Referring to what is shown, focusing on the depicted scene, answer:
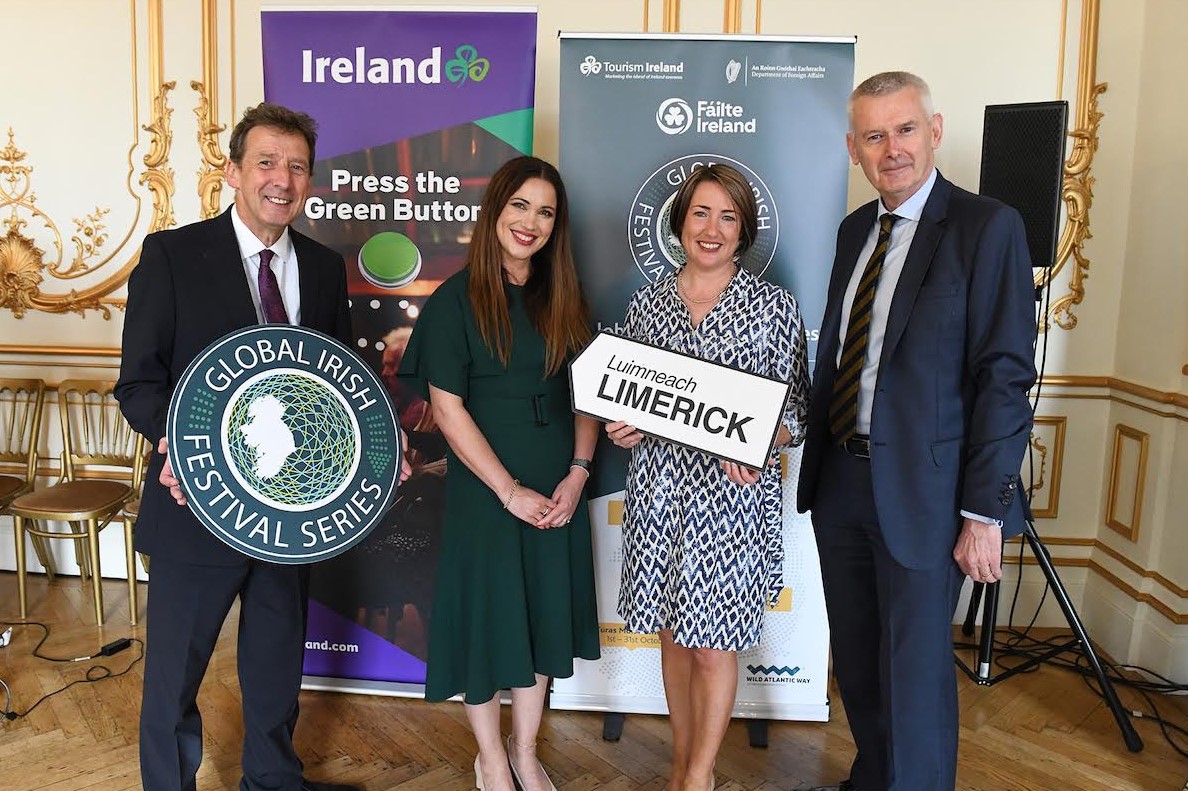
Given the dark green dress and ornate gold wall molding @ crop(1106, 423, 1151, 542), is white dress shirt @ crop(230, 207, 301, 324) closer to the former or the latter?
the dark green dress

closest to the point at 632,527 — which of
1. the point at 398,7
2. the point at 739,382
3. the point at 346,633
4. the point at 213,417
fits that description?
the point at 739,382

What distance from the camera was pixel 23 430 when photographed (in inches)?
157

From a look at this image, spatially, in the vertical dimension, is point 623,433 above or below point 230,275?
below

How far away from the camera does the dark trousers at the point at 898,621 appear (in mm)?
1910

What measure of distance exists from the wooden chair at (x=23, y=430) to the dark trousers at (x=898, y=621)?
361 cm

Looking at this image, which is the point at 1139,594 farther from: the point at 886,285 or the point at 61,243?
the point at 61,243

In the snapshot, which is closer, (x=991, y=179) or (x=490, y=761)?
(x=490, y=761)

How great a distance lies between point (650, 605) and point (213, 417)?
116 cm

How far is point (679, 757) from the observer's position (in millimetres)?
2334

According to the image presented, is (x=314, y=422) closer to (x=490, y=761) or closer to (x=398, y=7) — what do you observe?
(x=490, y=761)

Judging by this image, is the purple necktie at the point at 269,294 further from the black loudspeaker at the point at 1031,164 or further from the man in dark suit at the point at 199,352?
the black loudspeaker at the point at 1031,164

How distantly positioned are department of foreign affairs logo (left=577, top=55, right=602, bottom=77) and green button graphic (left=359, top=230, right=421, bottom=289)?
0.78 metres

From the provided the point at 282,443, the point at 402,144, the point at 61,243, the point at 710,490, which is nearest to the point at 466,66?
the point at 402,144

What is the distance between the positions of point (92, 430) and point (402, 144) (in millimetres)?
2361
